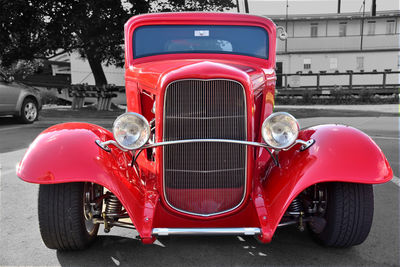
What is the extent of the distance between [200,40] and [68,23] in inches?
396

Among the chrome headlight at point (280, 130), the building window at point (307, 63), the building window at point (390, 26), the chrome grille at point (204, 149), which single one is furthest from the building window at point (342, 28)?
the chrome grille at point (204, 149)

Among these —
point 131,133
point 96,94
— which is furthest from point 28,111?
point 131,133

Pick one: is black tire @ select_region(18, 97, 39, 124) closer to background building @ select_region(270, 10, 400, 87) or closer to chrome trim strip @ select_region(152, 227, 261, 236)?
chrome trim strip @ select_region(152, 227, 261, 236)

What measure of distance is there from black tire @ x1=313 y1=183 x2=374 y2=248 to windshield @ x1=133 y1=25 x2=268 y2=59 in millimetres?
1609

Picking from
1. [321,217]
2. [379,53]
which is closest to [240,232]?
[321,217]

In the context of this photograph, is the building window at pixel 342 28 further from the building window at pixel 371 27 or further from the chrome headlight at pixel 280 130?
the chrome headlight at pixel 280 130

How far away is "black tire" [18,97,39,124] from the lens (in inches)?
393

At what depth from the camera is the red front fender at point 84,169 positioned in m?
2.41

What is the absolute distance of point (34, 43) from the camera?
12938mm

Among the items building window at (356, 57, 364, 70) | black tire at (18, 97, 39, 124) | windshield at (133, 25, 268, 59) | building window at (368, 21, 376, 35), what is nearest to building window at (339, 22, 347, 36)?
building window at (368, 21, 376, 35)

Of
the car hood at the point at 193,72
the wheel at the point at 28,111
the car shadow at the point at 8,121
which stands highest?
the car hood at the point at 193,72

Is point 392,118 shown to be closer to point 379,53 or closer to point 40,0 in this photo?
point 40,0

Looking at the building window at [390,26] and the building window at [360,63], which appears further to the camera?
the building window at [390,26]

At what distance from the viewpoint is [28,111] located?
1017 cm
